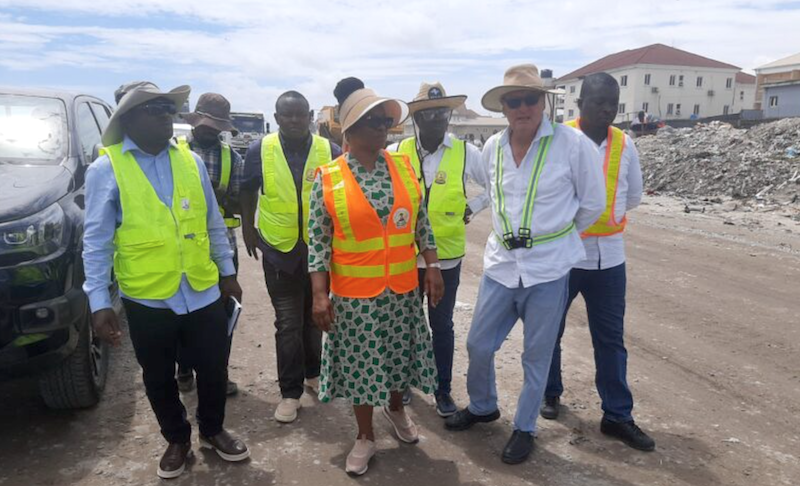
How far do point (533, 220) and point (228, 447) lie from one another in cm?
202

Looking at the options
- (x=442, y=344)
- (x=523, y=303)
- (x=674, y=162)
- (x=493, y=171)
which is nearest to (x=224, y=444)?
(x=442, y=344)

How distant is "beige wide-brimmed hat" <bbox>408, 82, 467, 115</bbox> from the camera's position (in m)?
3.67

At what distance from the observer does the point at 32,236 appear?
3.01 metres

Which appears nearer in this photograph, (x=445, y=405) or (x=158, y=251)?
(x=158, y=251)

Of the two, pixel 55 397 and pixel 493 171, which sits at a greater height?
pixel 493 171

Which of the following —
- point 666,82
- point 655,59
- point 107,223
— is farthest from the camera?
point 666,82

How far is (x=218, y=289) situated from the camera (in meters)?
3.09

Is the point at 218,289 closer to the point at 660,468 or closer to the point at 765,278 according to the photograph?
the point at 660,468

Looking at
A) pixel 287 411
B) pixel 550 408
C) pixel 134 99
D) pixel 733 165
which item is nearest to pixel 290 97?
pixel 134 99

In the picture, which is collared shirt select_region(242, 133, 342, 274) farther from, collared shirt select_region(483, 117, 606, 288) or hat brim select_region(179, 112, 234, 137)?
collared shirt select_region(483, 117, 606, 288)

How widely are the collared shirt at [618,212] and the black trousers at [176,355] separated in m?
2.04

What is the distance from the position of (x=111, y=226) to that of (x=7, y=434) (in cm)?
169

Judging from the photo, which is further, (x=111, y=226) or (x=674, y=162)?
(x=674, y=162)

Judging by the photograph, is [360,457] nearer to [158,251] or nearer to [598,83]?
[158,251]
